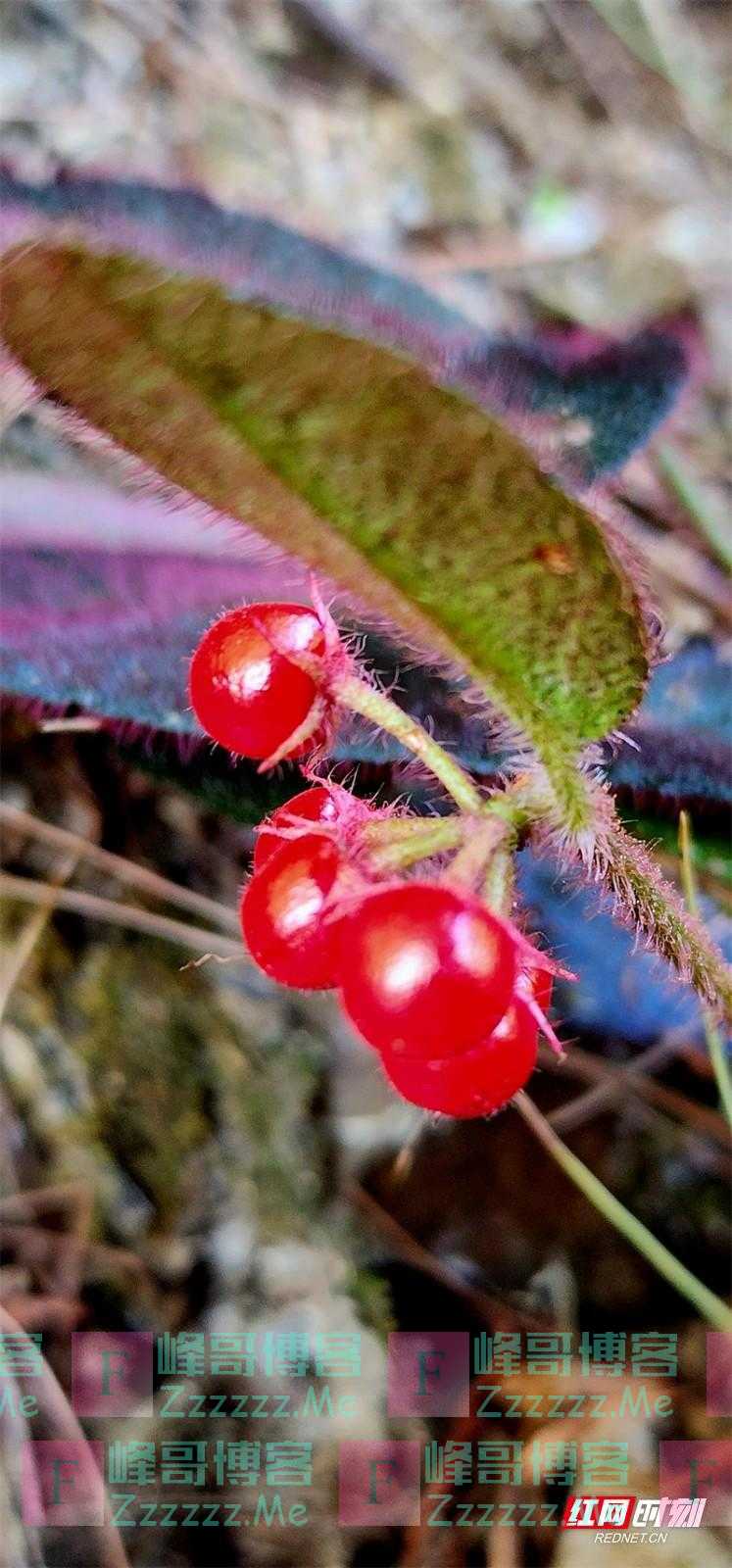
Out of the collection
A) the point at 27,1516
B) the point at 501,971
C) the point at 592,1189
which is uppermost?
the point at 501,971

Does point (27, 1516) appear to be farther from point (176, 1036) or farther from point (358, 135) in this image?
point (358, 135)

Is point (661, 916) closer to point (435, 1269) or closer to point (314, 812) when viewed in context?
point (314, 812)

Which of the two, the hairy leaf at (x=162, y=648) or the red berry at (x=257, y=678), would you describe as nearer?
the red berry at (x=257, y=678)

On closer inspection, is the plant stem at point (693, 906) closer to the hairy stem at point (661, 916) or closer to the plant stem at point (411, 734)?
the hairy stem at point (661, 916)

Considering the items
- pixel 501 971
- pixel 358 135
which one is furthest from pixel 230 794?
pixel 358 135

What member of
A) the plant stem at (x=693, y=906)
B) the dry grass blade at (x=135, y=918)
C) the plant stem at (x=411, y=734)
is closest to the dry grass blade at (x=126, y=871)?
the dry grass blade at (x=135, y=918)

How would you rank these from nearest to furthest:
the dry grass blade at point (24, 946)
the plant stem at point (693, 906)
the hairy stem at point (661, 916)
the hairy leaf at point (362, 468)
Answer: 1. the hairy leaf at point (362, 468)
2. the hairy stem at point (661, 916)
3. the plant stem at point (693, 906)
4. the dry grass blade at point (24, 946)

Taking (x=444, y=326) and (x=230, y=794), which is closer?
(x=230, y=794)
